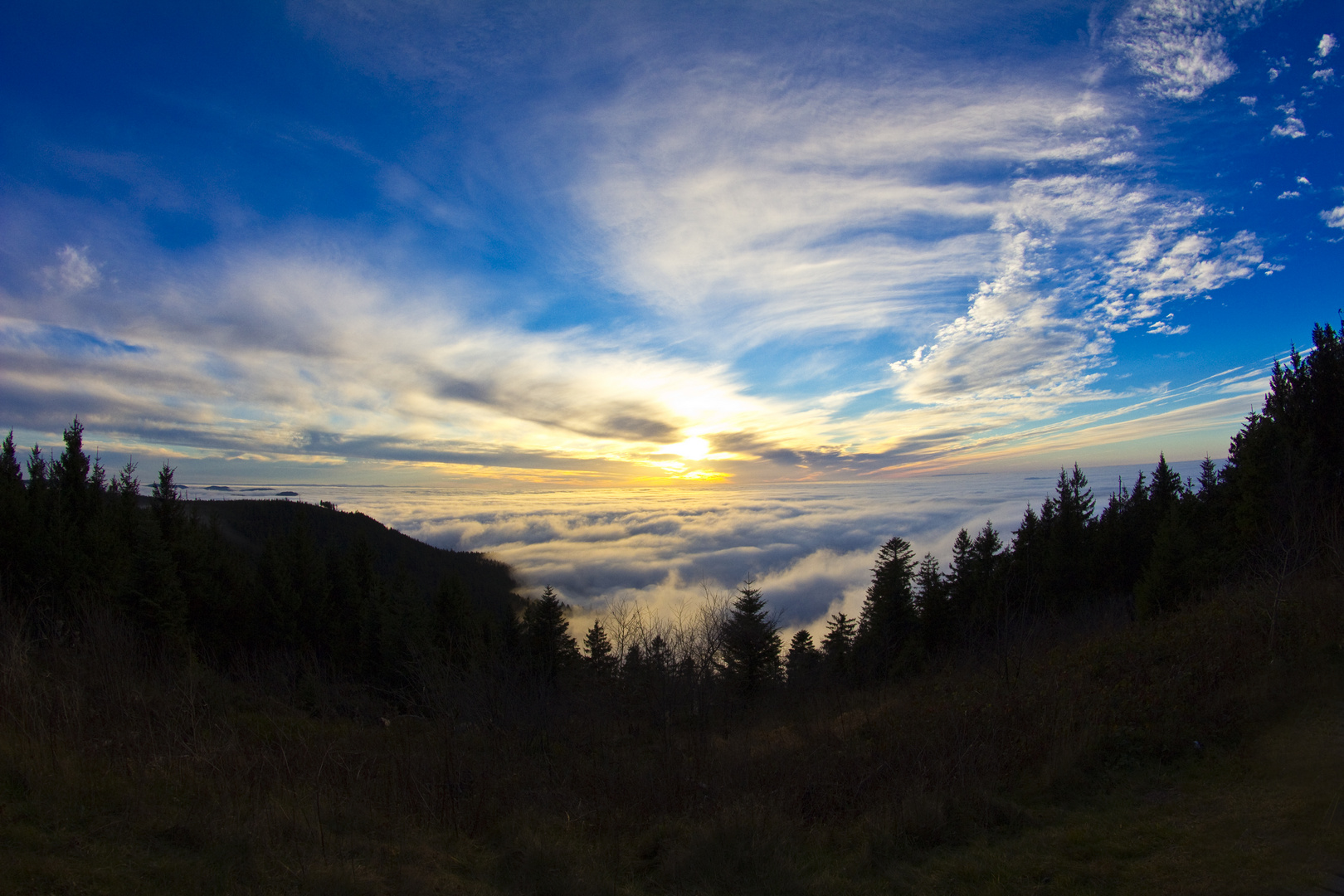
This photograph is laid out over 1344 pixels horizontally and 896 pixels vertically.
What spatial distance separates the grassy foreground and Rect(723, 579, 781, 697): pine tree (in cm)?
2027

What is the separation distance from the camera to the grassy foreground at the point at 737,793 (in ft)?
16.5

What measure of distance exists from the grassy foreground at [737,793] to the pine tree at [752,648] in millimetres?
20268

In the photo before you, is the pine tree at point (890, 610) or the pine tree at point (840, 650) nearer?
the pine tree at point (840, 650)

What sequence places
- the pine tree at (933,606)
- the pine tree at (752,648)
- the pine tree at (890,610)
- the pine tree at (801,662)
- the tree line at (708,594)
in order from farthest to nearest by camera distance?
the pine tree at (933,606), the pine tree at (890,610), the pine tree at (752,648), the pine tree at (801,662), the tree line at (708,594)

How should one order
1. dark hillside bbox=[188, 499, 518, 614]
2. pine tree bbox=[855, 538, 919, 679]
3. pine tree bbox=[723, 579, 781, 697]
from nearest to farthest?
pine tree bbox=[723, 579, 781, 697], pine tree bbox=[855, 538, 919, 679], dark hillside bbox=[188, 499, 518, 614]

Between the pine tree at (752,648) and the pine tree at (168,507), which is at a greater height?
the pine tree at (168,507)

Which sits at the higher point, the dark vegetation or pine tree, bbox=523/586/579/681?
the dark vegetation

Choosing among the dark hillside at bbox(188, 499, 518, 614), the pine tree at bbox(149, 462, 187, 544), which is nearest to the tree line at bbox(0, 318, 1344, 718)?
the pine tree at bbox(149, 462, 187, 544)

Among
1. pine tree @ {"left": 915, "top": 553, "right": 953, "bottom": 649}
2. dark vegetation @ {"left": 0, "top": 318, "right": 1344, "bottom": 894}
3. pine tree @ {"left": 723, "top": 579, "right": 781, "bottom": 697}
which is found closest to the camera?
dark vegetation @ {"left": 0, "top": 318, "right": 1344, "bottom": 894}

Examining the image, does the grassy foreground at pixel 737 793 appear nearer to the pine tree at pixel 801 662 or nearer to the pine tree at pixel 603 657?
the pine tree at pixel 603 657

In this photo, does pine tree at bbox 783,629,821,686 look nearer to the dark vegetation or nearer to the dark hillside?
the dark vegetation

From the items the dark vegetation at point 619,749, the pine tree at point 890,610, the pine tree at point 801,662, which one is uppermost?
the dark vegetation at point 619,749

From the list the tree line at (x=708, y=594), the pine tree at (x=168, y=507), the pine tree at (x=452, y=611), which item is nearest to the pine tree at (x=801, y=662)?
the tree line at (x=708, y=594)

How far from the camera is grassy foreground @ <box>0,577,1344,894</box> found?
5027 mm
